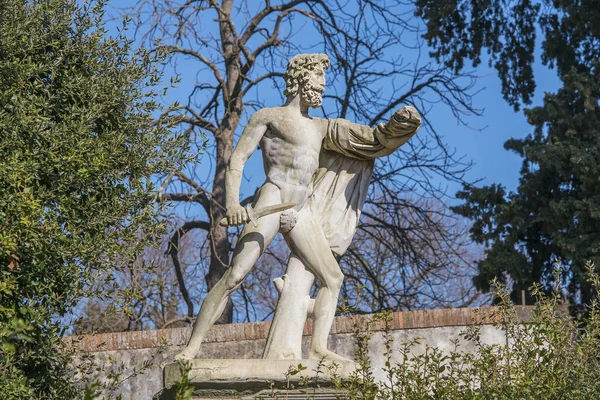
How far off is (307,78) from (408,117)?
720 mm

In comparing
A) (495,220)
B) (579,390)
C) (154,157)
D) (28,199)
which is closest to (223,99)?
(495,220)

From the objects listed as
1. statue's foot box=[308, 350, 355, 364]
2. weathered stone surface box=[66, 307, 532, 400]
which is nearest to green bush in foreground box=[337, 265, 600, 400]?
statue's foot box=[308, 350, 355, 364]

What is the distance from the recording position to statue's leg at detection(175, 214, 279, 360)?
6.62 meters

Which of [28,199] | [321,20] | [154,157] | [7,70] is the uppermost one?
[321,20]

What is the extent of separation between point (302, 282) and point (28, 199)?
1825 mm

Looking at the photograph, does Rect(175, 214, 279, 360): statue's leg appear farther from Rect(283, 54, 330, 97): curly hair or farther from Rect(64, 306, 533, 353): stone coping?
Rect(64, 306, 533, 353): stone coping

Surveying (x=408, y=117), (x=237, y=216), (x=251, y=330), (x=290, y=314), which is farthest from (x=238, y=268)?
(x=251, y=330)

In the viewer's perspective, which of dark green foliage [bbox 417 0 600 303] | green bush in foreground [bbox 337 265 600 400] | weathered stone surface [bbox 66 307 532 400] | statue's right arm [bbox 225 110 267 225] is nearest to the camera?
green bush in foreground [bbox 337 265 600 400]

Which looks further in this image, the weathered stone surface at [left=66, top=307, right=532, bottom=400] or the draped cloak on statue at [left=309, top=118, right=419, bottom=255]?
the weathered stone surface at [left=66, top=307, right=532, bottom=400]

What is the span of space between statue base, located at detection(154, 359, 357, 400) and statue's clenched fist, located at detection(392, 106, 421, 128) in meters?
1.52

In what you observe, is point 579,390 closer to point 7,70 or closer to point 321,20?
point 7,70

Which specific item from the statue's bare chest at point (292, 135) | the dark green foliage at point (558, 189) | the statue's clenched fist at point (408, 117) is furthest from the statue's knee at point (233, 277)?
the dark green foliage at point (558, 189)

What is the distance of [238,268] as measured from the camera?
6672 millimetres

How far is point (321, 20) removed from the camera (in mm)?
14945
